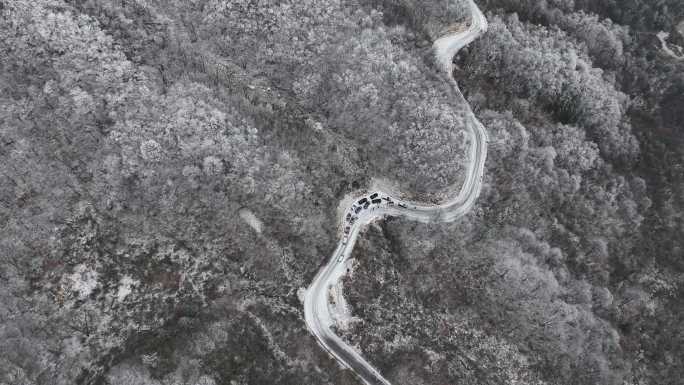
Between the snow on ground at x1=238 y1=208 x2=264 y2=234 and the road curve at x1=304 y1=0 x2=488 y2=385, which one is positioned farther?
the snow on ground at x1=238 y1=208 x2=264 y2=234

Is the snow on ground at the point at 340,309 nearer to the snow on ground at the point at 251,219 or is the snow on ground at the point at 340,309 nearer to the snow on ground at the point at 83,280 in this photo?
the snow on ground at the point at 251,219

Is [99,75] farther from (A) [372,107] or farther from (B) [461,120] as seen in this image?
(B) [461,120]

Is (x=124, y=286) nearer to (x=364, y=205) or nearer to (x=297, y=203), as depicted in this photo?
(x=297, y=203)

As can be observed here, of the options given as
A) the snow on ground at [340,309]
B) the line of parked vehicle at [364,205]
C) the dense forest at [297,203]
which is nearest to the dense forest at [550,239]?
the dense forest at [297,203]

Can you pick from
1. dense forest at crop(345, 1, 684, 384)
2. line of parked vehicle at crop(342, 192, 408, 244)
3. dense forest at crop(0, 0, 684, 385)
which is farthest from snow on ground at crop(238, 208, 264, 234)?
dense forest at crop(345, 1, 684, 384)

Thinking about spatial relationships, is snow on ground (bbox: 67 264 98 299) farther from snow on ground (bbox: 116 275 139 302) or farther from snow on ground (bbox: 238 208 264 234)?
snow on ground (bbox: 238 208 264 234)

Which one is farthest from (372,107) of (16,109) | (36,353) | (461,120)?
(36,353)
